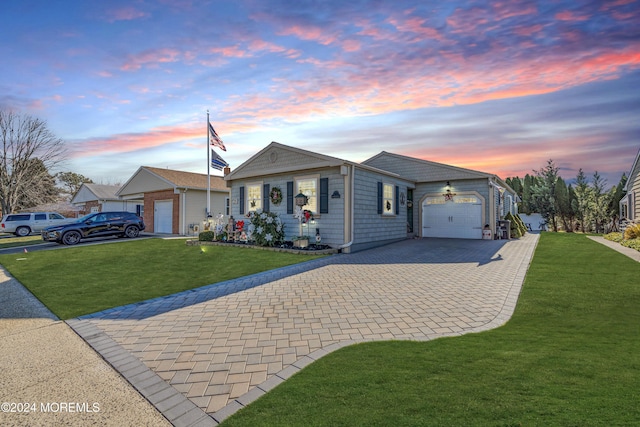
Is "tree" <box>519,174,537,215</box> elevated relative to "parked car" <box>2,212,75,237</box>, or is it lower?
elevated

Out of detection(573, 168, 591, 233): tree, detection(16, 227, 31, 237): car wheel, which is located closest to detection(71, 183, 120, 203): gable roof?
detection(16, 227, 31, 237): car wheel

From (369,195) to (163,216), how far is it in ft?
54.6

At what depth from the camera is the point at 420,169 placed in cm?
1712

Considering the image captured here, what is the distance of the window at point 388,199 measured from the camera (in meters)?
14.4

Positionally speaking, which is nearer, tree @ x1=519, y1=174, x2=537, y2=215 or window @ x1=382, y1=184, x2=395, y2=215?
window @ x1=382, y1=184, x2=395, y2=215

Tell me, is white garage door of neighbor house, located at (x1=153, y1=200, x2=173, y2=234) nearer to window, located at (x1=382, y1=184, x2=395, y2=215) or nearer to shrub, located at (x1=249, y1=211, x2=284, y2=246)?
shrub, located at (x1=249, y1=211, x2=284, y2=246)

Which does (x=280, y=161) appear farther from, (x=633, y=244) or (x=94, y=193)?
(x=94, y=193)

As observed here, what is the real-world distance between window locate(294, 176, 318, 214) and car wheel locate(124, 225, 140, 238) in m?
11.5

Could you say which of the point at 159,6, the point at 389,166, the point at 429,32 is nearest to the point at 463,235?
the point at 389,166

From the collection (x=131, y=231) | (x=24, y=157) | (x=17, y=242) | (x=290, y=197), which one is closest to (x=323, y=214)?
(x=290, y=197)

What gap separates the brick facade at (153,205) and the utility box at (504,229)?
1988 cm

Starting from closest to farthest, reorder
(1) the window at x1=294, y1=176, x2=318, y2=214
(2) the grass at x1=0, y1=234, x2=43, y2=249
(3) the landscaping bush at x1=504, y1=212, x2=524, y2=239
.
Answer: (1) the window at x1=294, y1=176, x2=318, y2=214 → (2) the grass at x1=0, y1=234, x2=43, y2=249 → (3) the landscaping bush at x1=504, y1=212, x2=524, y2=239

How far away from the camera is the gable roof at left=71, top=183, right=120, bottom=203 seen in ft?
97.8

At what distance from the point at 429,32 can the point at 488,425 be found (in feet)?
31.5
